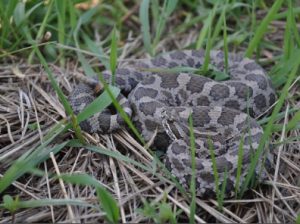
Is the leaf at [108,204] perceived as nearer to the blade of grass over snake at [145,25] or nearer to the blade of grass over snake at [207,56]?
the blade of grass over snake at [207,56]

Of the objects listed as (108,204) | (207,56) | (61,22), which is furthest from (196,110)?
(61,22)

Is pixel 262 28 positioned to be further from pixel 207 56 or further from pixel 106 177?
pixel 106 177

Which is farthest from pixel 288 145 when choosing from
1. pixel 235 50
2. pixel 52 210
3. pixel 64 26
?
pixel 64 26

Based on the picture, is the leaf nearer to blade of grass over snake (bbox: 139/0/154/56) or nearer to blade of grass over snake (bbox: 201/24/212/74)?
blade of grass over snake (bbox: 201/24/212/74)

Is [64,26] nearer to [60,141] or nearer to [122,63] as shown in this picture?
[122,63]

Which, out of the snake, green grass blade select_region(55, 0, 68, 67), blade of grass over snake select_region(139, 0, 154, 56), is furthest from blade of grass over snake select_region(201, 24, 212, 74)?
green grass blade select_region(55, 0, 68, 67)

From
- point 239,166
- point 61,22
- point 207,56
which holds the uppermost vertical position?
point 61,22
